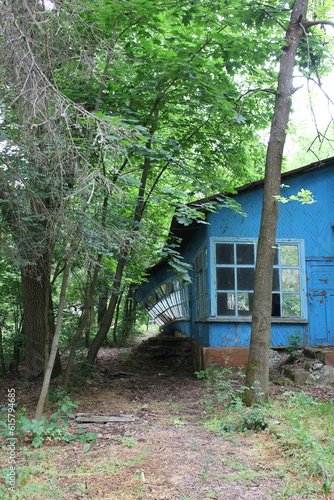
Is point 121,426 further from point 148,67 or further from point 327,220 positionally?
point 327,220

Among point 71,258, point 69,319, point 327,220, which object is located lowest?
point 69,319

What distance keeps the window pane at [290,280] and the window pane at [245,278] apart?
710mm

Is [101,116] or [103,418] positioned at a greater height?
[101,116]

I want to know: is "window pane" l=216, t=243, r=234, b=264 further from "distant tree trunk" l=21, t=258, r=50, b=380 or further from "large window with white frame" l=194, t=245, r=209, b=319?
"distant tree trunk" l=21, t=258, r=50, b=380

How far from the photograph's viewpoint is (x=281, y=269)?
32.3 ft

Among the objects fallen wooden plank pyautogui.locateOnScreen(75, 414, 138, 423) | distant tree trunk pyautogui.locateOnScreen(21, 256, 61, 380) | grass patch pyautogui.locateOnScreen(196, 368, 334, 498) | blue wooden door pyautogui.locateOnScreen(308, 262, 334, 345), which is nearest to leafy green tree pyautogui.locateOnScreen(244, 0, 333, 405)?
grass patch pyautogui.locateOnScreen(196, 368, 334, 498)

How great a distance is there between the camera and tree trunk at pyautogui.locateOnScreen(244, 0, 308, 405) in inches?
253

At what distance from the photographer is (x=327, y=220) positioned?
10094mm

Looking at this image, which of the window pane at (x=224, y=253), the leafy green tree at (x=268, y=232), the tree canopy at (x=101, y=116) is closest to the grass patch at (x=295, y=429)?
the leafy green tree at (x=268, y=232)

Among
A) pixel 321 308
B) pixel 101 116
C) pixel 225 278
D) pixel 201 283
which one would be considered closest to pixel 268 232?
pixel 101 116

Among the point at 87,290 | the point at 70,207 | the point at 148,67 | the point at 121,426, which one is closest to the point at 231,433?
the point at 121,426

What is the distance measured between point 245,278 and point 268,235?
3.33 meters

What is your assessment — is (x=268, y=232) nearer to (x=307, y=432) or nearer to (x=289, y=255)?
(x=307, y=432)

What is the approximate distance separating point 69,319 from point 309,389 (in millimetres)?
4920
